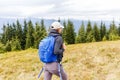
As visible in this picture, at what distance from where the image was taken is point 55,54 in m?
10.1

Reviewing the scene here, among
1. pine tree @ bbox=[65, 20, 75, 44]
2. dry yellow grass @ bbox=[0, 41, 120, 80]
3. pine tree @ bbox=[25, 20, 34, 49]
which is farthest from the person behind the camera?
pine tree @ bbox=[65, 20, 75, 44]

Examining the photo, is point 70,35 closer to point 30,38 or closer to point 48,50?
point 30,38

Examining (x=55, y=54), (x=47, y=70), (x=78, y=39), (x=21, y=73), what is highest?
(x=55, y=54)

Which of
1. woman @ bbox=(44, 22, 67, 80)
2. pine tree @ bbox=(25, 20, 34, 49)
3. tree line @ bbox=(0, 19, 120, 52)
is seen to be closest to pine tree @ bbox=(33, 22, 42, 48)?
tree line @ bbox=(0, 19, 120, 52)

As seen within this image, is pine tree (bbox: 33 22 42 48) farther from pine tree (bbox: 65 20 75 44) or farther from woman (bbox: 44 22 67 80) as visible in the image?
woman (bbox: 44 22 67 80)

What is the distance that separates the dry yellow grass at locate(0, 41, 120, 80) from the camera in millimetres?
15680

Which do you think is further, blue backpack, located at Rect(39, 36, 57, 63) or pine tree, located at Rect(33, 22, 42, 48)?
pine tree, located at Rect(33, 22, 42, 48)

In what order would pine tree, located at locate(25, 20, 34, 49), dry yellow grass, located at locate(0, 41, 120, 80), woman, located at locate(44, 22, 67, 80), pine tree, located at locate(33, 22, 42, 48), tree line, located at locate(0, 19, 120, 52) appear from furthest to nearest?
pine tree, located at locate(25, 20, 34, 49) → tree line, located at locate(0, 19, 120, 52) → pine tree, located at locate(33, 22, 42, 48) → dry yellow grass, located at locate(0, 41, 120, 80) → woman, located at locate(44, 22, 67, 80)

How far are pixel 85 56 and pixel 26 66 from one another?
4006 millimetres

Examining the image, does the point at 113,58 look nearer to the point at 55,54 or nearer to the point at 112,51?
the point at 112,51

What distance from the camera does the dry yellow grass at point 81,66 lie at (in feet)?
51.4

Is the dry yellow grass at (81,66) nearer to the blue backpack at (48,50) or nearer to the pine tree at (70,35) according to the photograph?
the blue backpack at (48,50)

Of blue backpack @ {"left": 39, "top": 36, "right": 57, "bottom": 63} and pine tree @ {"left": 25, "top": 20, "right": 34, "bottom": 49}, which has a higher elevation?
blue backpack @ {"left": 39, "top": 36, "right": 57, "bottom": 63}

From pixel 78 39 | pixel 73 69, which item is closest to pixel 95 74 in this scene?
pixel 73 69
